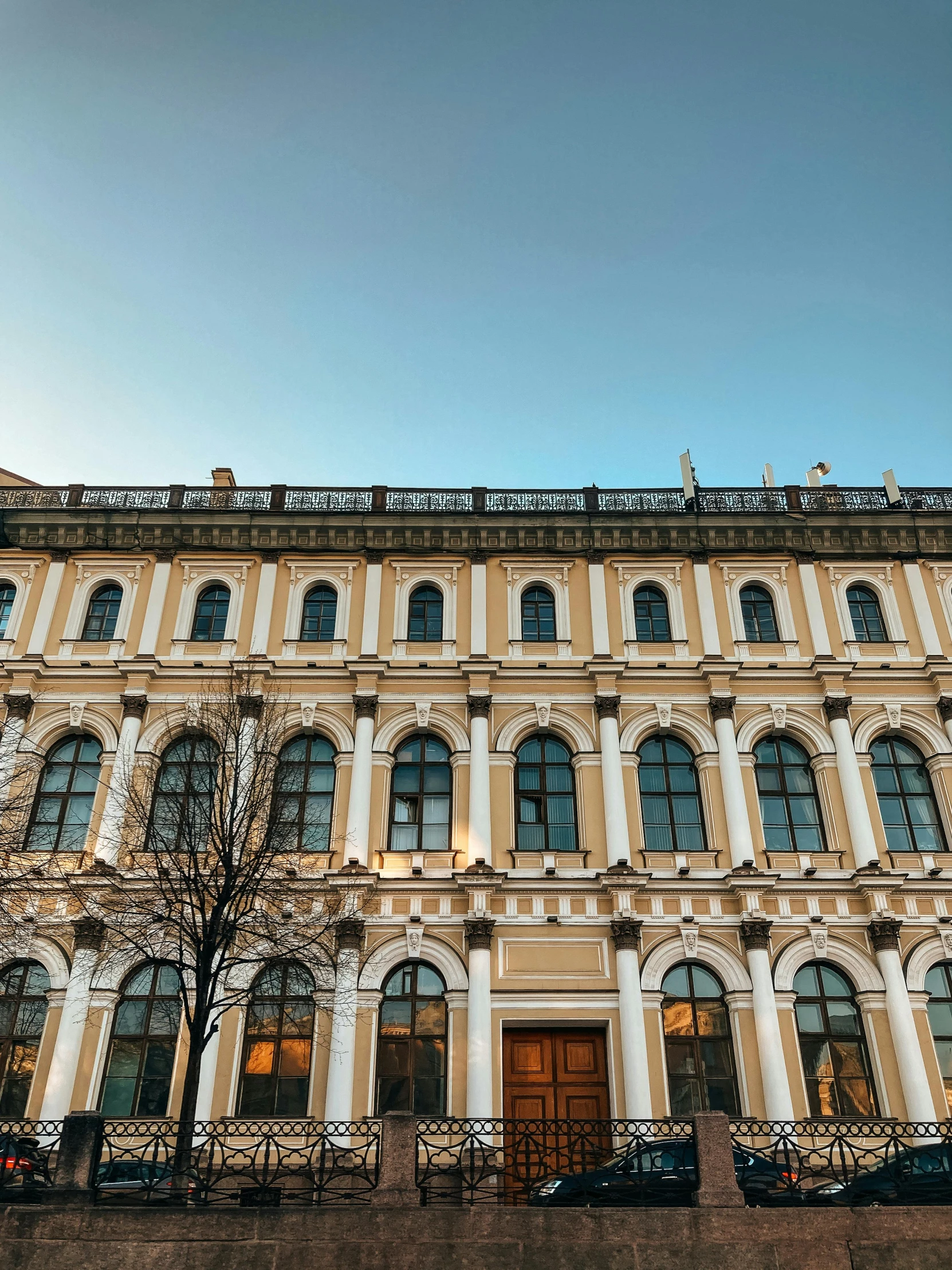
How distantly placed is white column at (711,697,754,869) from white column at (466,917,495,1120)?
5.65m

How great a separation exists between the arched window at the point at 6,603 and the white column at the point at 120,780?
12.9ft

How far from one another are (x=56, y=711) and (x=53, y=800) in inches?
82.4

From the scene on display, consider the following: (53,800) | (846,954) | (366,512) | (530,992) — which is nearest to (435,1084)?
(530,992)

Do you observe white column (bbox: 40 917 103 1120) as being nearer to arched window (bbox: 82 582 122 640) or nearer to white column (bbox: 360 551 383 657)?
arched window (bbox: 82 582 122 640)

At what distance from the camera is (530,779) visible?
23.7 meters

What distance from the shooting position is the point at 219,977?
20969 mm

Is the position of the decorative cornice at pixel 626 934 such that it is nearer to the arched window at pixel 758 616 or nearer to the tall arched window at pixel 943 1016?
the tall arched window at pixel 943 1016

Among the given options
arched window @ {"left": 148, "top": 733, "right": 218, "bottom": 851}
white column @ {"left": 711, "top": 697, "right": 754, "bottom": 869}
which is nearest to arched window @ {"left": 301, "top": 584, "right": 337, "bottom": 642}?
arched window @ {"left": 148, "top": 733, "right": 218, "bottom": 851}

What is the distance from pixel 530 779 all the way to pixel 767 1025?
710 cm

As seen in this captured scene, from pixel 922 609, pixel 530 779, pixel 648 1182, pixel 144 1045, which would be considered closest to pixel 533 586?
pixel 530 779

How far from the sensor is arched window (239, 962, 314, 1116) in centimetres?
2045

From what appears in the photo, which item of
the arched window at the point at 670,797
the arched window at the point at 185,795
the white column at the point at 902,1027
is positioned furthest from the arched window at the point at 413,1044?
the white column at the point at 902,1027

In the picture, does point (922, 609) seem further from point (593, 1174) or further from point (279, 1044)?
point (279, 1044)

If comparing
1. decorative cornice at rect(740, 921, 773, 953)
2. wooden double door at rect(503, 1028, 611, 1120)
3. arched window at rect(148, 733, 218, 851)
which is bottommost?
wooden double door at rect(503, 1028, 611, 1120)
